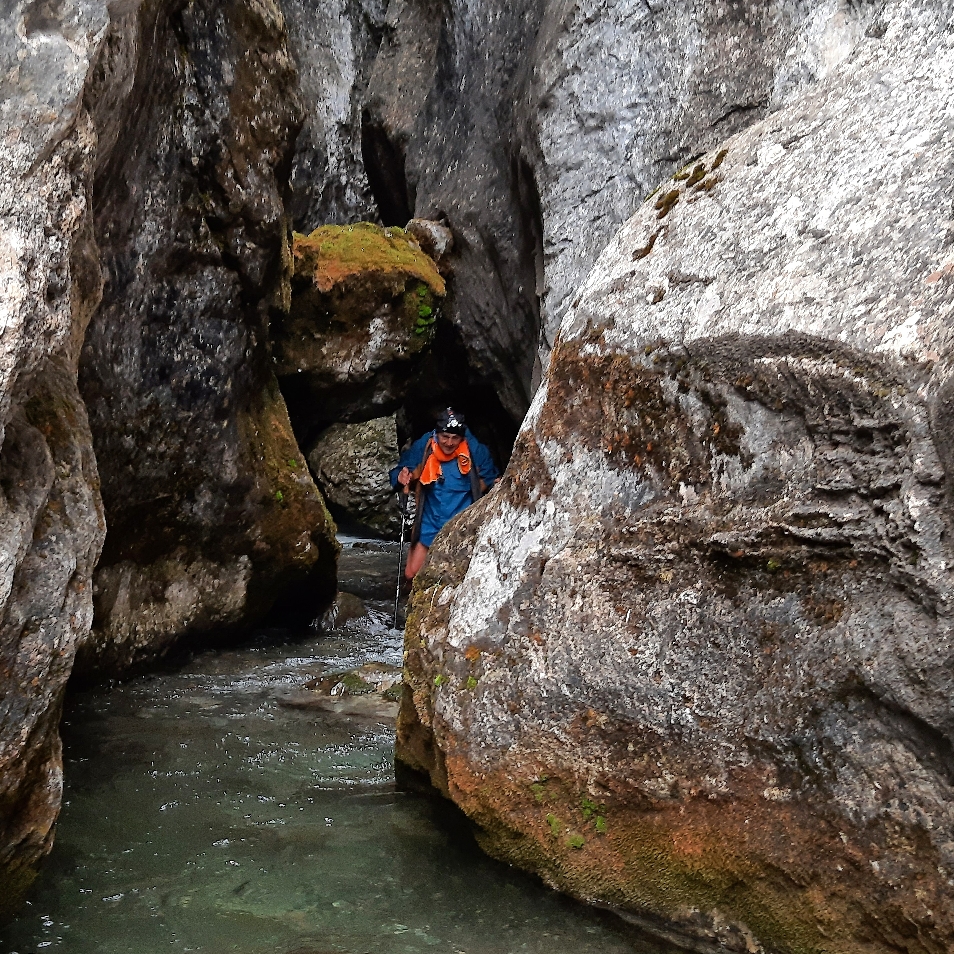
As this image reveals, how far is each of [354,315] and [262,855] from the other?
7.25 m

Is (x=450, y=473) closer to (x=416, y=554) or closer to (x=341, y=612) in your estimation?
(x=416, y=554)

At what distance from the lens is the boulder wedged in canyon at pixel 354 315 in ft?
33.3

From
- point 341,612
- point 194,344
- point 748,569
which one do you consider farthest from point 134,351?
point 748,569

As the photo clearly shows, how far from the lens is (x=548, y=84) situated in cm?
845

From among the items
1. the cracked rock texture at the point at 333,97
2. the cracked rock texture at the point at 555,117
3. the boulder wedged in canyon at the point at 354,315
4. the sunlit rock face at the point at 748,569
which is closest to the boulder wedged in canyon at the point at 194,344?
the boulder wedged in canyon at the point at 354,315

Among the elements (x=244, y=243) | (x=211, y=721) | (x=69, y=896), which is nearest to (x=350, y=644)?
(x=211, y=721)

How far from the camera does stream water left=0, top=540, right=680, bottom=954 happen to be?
3.25 m

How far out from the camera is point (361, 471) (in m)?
19.9

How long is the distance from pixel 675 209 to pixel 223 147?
13.3 feet

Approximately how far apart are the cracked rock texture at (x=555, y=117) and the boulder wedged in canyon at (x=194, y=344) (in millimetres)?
2447

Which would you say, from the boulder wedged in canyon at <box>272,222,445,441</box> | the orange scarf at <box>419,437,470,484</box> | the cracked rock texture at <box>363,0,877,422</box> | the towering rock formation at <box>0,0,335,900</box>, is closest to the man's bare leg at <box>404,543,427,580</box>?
the orange scarf at <box>419,437,470,484</box>

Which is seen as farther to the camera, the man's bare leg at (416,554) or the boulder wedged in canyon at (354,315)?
the boulder wedged in canyon at (354,315)

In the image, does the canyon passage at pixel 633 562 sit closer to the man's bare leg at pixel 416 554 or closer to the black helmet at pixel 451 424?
the man's bare leg at pixel 416 554

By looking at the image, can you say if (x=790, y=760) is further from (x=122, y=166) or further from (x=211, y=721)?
(x=122, y=166)
